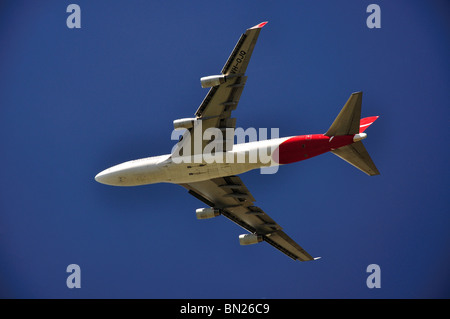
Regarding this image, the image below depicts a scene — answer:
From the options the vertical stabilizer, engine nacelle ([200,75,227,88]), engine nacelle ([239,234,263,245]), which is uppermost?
engine nacelle ([200,75,227,88])

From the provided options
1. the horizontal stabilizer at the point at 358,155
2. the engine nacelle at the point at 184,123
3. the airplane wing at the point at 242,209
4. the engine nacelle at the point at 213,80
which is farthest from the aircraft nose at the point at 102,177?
the horizontal stabilizer at the point at 358,155

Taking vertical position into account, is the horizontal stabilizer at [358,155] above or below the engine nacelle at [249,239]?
above

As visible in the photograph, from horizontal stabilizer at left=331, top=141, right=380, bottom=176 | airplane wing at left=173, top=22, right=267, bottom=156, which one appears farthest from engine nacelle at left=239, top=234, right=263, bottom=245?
horizontal stabilizer at left=331, top=141, right=380, bottom=176

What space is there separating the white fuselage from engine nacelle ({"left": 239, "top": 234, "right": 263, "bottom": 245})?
351 inches

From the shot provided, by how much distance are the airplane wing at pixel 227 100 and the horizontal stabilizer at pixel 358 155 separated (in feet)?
27.5

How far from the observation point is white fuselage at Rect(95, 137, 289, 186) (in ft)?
151

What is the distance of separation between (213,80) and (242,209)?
1498cm

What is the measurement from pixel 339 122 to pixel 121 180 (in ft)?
58.7

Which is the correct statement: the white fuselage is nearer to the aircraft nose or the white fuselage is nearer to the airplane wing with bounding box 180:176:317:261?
the aircraft nose

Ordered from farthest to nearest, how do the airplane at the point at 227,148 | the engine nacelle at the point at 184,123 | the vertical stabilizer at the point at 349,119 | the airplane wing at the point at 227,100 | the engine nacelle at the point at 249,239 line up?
the engine nacelle at the point at 249,239
the engine nacelle at the point at 184,123
the airplane at the point at 227,148
the vertical stabilizer at the point at 349,119
the airplane wing at the point at 227,100

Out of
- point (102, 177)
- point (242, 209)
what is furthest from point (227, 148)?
point (102, 177)

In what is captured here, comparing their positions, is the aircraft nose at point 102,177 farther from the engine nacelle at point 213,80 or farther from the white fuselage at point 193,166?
the engine nacelle at point 213,80

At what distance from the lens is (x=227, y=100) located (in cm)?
4519

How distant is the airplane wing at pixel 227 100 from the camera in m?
42.4
